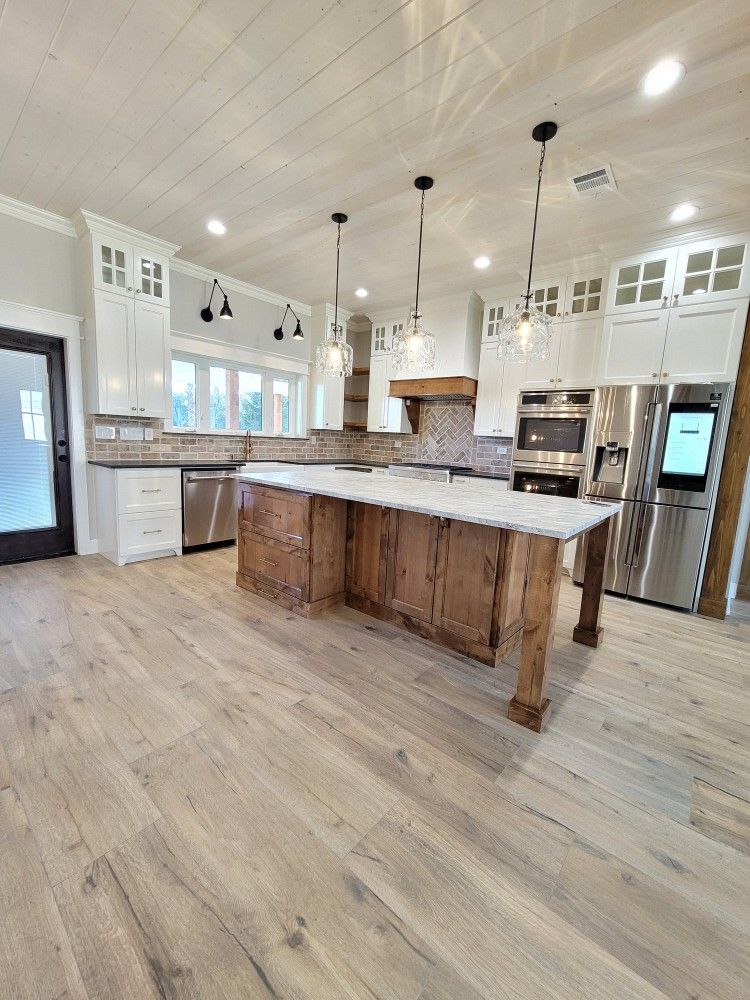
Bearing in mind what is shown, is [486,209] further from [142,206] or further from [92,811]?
[92,811]

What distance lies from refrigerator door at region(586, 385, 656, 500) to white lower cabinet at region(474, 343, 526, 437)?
0.84 meters

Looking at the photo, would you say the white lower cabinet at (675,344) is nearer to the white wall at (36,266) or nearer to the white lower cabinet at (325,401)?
the white lower cabinet at (325,401)

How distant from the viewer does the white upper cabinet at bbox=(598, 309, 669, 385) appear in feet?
10.2

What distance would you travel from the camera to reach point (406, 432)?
533cm

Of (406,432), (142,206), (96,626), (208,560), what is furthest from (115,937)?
(406,432)

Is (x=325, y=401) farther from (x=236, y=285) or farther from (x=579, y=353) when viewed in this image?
(x=579, y=353)

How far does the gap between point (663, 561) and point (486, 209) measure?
2.88 m

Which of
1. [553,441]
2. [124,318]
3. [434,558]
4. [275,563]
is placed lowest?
[275,563]

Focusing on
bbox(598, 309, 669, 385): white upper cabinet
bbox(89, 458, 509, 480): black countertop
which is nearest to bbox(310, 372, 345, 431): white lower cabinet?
bbox(89, 458, 509, 480): black countertop

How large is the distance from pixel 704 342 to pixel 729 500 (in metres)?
1.16

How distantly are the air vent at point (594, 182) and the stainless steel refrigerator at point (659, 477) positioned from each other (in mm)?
1378

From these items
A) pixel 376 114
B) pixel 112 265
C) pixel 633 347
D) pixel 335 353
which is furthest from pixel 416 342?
pixel 112 265

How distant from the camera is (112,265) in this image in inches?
137

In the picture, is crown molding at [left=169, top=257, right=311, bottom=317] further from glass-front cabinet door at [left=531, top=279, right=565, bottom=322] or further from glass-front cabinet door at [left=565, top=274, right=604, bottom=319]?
glass-front cabinet door at [left=565, top=274, right=604, bottom=319]
